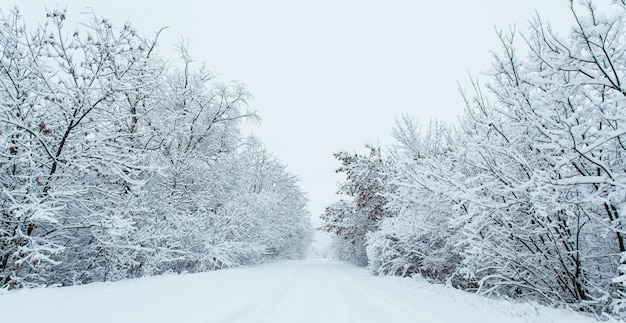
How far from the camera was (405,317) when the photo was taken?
4.95m

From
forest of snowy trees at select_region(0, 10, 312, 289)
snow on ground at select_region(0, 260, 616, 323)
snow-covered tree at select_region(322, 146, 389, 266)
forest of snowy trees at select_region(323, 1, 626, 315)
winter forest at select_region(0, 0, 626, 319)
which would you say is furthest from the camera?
snow-covered tree at select_region(322, 146, 389, 266)

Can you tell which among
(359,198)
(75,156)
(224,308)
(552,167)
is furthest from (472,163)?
(359,198)

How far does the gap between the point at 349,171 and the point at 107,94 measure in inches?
567

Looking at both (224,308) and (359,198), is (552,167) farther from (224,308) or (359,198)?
(359,198)

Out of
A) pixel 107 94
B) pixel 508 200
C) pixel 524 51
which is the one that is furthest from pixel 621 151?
pixel 107 94

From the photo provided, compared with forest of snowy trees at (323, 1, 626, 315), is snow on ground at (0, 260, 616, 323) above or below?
below

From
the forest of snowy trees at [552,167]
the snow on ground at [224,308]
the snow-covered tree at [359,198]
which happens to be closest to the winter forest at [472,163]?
the forest of snowy trees at [552,167]

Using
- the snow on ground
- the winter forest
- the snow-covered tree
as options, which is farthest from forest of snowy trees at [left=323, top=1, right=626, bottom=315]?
the snow-covered tree

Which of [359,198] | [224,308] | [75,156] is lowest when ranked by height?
[224,308]

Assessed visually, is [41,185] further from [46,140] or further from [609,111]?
[609,111]

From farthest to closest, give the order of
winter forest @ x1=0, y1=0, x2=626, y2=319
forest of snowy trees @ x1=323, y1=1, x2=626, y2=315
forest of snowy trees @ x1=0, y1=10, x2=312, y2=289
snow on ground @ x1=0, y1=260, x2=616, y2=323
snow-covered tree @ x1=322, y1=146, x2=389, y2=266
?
snow-covered tree @ x1=322, y1=146, x2=389, y2=266 < forest of snowy trees @ x1=0, y1=10, x2=312, y2=289 < winter forest @ x1=0, y1=0, x2=626, y2=319 < forest of snowy trees @ x1=323, y1=1, x2=626, y2=315 < snow on ground @ x1=0, y1=260, x2=616, y2=323

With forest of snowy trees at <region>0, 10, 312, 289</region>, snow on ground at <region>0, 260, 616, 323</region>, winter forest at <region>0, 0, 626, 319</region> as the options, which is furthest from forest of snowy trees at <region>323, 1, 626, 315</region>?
forest of snowy trees at <region>0, 10, 312, 289</region>

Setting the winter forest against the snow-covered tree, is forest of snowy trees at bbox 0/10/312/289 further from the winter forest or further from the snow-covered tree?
the snow-covered tree

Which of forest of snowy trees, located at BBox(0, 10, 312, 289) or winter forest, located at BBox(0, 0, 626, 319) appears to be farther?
forest of snowy trees, located at BBox(0, 10, 312, 289)
